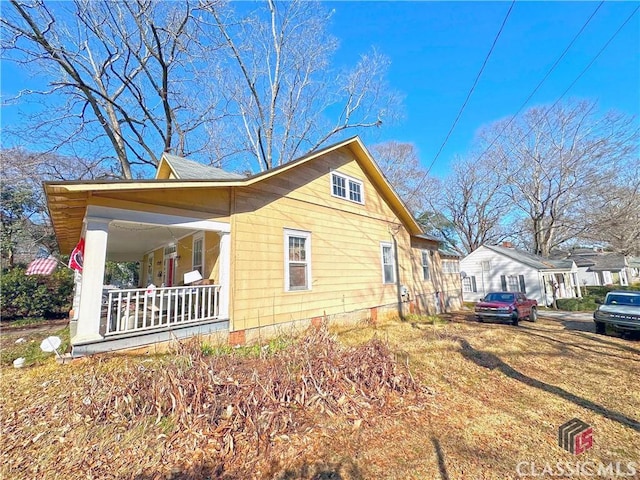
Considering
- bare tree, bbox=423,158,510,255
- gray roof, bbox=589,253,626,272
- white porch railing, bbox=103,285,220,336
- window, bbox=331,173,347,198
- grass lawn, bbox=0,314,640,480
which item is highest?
bare tree, bbox=423,158,510,255

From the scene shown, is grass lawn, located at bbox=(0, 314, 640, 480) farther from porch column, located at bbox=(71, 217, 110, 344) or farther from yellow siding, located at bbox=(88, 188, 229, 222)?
yellow siding, located at bbox=(88, 188, 229, 222)

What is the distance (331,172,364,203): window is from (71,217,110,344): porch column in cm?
692

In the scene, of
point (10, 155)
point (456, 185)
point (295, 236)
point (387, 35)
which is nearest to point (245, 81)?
point (387, 35)

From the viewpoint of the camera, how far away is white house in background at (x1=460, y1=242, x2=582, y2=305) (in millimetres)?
21203

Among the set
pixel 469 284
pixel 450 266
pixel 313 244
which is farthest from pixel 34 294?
pixel 469 284

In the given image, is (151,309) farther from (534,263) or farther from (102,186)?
(534,263)

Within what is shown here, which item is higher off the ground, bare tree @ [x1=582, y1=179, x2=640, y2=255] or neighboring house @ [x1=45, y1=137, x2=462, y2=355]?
bare tree @ [x1=582, y1=179, x2=640, y2=255]

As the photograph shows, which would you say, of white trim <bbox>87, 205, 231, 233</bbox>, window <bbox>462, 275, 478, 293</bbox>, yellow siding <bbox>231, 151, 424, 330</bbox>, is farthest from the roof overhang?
window <bbox>462, 275, 478, 293</bbox>

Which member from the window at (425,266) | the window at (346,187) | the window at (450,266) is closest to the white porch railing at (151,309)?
the window at (346,187)

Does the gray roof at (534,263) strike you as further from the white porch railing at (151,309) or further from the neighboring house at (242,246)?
the white porch railing at (151,309)

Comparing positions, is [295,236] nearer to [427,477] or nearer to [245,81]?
[427,477]

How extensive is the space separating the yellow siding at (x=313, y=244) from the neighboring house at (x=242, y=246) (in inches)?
1.3

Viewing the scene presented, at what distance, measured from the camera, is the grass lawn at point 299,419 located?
311 cm

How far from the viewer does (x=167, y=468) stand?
3.03 meters
